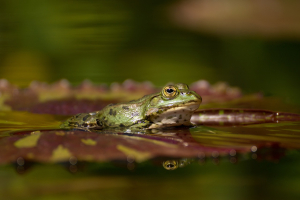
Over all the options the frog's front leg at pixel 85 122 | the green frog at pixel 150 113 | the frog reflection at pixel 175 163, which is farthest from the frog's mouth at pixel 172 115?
the frog reflection at pixel 175 163

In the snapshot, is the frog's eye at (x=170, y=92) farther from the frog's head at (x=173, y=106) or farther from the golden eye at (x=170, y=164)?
the golden eye at (x=170, y=164)

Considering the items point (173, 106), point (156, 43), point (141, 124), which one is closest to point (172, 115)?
point (173, 106)

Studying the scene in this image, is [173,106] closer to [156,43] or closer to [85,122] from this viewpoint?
[85,122]

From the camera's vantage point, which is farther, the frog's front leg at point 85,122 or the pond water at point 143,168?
the frog's front leg at point 85,122

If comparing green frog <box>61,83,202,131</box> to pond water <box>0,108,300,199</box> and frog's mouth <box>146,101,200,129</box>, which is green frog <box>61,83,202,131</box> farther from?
pond water <box>0,108,300,199</box>

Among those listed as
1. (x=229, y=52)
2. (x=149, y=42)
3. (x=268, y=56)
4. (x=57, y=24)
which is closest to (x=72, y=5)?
(x=57, y=24)

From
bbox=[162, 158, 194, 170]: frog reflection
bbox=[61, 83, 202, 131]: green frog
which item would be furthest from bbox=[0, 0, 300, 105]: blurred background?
bbox=[162, 158, 194, 170]: frog reflection
